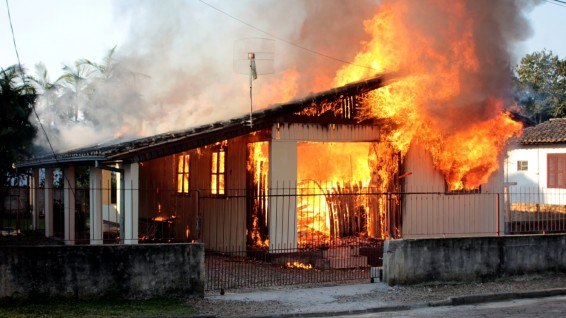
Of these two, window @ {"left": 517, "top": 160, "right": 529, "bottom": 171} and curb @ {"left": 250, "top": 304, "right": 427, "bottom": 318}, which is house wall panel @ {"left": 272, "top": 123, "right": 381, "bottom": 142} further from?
window @ {"left": 517, "top": 160, "right": 529, "bottom": 171}

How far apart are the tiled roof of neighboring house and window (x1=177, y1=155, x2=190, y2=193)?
1767cm

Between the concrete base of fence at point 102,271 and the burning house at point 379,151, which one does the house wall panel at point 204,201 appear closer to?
the burning house at point 379,151

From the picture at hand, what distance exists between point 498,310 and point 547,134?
20.1 m

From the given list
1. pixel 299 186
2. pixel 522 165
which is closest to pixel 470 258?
pixel 299 186

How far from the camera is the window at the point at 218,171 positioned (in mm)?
16625

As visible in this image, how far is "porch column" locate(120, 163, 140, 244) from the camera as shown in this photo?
1308 centimetres

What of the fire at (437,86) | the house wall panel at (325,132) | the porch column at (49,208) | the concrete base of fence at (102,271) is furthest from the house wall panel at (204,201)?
the fire at (437,86)

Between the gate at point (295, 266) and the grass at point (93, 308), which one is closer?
the grass at point (93, 308)

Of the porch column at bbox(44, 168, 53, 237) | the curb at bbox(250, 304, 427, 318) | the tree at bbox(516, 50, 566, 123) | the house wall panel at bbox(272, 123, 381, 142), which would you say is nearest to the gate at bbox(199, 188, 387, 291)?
the house wall panel at bbox(272, 123, 381, 142)

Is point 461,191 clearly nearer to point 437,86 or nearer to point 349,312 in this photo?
point 437,86

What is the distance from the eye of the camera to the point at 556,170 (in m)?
29.0

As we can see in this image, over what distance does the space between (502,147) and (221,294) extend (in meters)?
9.88

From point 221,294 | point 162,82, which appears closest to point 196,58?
point 162,82

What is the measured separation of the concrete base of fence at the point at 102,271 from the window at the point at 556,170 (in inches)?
883
